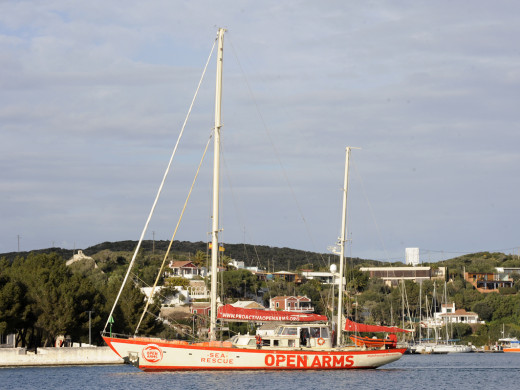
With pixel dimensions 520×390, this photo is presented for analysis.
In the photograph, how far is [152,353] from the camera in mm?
51188

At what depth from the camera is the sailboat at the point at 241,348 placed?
50.8 m

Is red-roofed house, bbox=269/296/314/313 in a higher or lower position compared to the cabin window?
higher

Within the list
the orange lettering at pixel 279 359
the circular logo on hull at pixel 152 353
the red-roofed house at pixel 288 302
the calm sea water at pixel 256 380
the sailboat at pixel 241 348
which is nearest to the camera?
the calm sea water at pixel 256 380

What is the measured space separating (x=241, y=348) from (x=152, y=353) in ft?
18.0

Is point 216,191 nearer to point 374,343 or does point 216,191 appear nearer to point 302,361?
point 302,361

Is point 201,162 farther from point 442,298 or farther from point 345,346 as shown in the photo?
point 442,298

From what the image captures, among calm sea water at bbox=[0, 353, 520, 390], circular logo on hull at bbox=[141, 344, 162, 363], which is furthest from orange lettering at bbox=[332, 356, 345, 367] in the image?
circular logo on hull at bbox=[141, 344, 162, 363]

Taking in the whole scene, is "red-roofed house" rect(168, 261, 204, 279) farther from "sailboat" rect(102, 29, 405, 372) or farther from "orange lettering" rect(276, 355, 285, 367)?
"orange lettering" rect(276, 355, 285, 367)

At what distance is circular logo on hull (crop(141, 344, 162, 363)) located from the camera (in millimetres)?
51000

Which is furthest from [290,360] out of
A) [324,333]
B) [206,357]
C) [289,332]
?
[206,357]

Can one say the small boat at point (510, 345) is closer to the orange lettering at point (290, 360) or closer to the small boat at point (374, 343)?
the small boat at point (374, 343)

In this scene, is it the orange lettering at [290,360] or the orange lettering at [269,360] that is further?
the orange lettering at [290,360]

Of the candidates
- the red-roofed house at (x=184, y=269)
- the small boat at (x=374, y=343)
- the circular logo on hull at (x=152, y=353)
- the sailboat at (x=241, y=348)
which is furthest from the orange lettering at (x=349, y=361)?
the red-roofed house at (x=184, y=269)

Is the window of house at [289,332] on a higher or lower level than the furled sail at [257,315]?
lower
